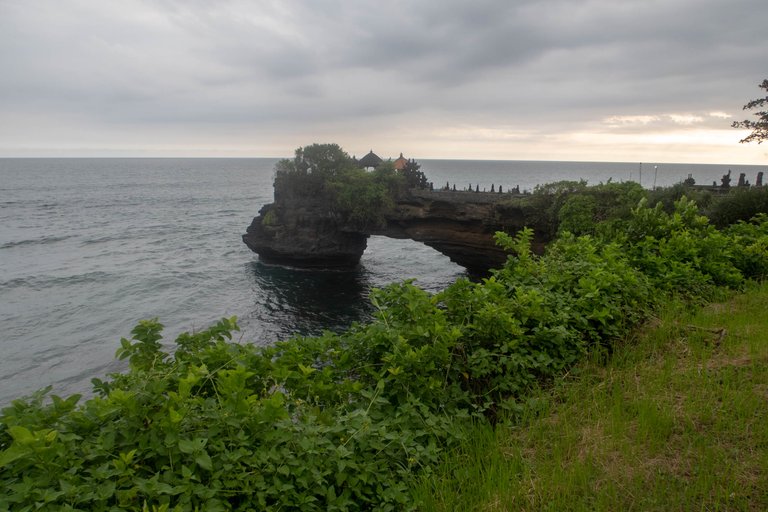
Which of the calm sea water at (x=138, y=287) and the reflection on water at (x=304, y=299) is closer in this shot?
the calm sea water at (x=138, y=287)

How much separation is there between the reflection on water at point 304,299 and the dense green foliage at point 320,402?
18073 mm

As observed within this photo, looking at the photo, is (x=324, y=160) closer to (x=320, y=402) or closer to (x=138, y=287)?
(x=138, y=287)

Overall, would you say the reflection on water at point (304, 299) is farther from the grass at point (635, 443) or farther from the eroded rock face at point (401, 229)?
the grass at point (635, 443)

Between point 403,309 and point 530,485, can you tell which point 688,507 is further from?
point 403,309

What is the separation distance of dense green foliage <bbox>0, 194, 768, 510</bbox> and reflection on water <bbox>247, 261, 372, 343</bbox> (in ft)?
59.3

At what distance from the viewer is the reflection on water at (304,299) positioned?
88.7 feet

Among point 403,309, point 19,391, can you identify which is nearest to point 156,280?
point 19,391

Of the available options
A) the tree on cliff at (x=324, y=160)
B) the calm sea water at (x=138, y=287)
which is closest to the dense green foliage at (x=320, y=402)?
Answer: the calm sea water at (x=138, y=287)

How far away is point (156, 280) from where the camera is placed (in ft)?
118

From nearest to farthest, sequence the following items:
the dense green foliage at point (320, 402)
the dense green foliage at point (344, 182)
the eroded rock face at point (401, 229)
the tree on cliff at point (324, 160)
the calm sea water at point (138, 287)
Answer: the dense green foliage at point (320, 402) < the calm sea water at point (138, 287) < the eroded rock face at point (401, 229) < the dense green foliage at point (344, 182) < the tree on cliff at point (324, 160)

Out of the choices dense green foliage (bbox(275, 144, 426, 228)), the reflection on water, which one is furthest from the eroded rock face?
the reflection on water

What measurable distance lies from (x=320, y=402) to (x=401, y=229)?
33267 millimetres

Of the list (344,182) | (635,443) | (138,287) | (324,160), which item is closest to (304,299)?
(344,182)

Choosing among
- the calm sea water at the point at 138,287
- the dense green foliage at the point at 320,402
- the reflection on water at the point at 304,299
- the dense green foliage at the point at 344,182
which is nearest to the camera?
the dense green foliage at the point at 320,402
